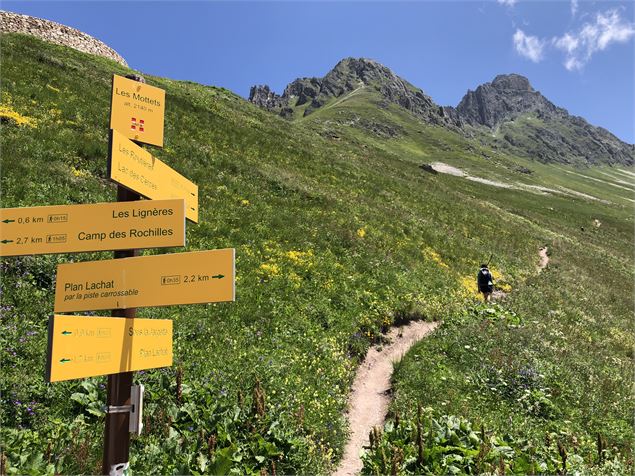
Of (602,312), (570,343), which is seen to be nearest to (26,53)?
(570,343)

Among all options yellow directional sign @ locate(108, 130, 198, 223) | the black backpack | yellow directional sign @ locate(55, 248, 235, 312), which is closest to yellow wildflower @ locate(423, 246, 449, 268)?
the black backpack

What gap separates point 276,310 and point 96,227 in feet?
28.5

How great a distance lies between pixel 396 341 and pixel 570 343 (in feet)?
24.5

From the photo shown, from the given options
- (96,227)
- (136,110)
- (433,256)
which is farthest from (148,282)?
(433,256)

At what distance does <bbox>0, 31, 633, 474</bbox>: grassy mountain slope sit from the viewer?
7234 millimetres

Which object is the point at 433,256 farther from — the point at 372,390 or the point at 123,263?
the point at 123,263

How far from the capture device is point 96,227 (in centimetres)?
467

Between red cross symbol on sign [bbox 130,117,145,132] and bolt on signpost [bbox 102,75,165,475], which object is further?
red cross symbol on sign [bbox 130,117,145,132]

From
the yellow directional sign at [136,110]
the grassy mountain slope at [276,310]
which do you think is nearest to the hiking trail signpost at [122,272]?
the yellow directional sign at [136,110]

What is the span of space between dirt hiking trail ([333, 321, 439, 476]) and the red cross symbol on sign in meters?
7.09

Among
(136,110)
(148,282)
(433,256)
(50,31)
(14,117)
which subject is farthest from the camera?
(50,31)

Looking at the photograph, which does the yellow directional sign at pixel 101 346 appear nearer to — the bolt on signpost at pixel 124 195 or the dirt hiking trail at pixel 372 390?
the bolt on signpost at pixel 124 195

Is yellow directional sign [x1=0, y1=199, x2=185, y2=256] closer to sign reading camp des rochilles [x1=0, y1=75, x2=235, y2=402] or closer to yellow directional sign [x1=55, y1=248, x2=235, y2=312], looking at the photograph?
sign reading camp des rochilles [x1=0, y1=75, x2=235, y2=402]

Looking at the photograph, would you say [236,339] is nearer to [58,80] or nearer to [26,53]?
[58,80]
